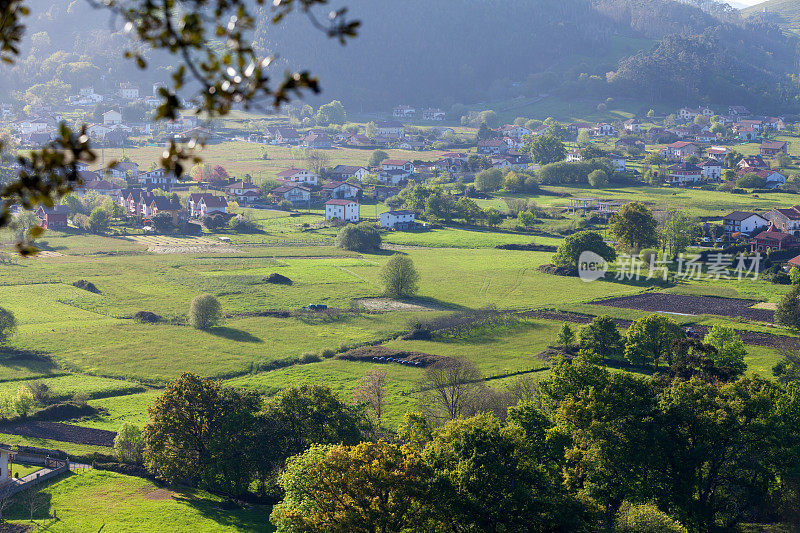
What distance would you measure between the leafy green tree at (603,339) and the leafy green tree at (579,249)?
2297 cm

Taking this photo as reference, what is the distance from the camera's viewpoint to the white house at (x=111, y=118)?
174 meters

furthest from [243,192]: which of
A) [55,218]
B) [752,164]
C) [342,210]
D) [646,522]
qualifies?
[646,522]

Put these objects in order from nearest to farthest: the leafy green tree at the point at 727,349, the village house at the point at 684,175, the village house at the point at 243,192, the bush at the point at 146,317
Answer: the leafy green tree at the point at 727,349 < the bush at the point at 146,317 < the village house at the point at 243,192 < the village house at the point at 684,175

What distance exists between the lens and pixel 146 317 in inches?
2168

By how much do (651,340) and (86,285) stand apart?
46.1m

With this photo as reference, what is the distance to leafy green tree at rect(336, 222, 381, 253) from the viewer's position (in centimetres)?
8238

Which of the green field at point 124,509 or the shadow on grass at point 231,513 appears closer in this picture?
the green field at point 124,509

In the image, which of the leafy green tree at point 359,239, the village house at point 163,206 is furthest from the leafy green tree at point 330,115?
the leafy green tree at point 359,239

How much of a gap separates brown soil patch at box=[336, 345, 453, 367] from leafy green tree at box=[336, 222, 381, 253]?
115 feet

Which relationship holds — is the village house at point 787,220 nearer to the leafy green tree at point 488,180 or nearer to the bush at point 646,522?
the leafy green tree at point 488,180

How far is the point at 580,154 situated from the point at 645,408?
10657cm

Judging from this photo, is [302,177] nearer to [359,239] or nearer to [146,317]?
[359,239]

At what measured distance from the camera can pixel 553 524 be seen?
2302 centimetres

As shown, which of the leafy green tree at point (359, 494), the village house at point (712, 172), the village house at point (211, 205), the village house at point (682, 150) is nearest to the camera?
the leafy green tree at point (359, 494)
